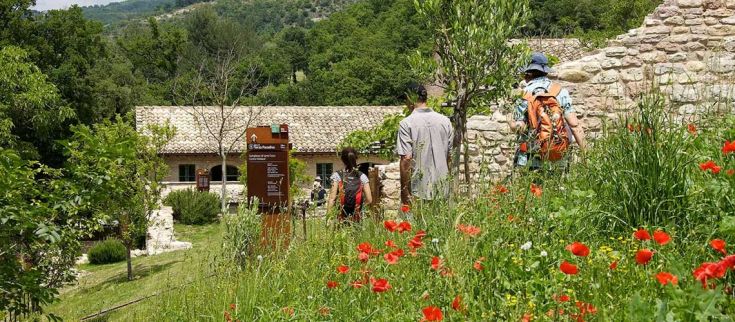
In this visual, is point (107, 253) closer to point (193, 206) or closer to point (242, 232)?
point (193, 206)

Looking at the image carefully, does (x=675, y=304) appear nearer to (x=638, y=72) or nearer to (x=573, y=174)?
(x=573, y=174)

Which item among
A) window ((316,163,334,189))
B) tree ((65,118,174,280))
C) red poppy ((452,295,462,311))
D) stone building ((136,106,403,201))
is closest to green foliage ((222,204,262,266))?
tree ((65,118,174,280))

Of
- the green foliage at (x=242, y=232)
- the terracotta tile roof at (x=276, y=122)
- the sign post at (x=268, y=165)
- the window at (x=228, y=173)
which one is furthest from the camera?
the window at (x=228, y=173)

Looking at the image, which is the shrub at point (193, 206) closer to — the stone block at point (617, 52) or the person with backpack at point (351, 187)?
the stone block at point (617, 52)

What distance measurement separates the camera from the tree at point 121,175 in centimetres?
688

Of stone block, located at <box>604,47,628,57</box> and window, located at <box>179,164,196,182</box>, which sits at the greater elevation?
stone block, located at <box>604,47,628,57</box>

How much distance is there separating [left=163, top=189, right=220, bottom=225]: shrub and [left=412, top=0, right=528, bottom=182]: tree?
19.2m

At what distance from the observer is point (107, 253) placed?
2230 cm

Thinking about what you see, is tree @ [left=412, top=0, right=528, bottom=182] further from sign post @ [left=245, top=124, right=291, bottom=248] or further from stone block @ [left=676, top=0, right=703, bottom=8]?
stone block @ [left=676, top=0, right=703, bottom=8]

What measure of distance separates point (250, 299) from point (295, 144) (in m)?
29.9

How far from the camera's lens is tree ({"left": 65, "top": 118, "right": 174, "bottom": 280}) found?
688cm

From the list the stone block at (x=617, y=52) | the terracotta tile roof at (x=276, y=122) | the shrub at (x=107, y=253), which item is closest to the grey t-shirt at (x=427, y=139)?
the stone block at (x=617, y=52)

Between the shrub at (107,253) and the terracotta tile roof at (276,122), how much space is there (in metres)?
10.6

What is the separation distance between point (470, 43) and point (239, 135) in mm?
26316
